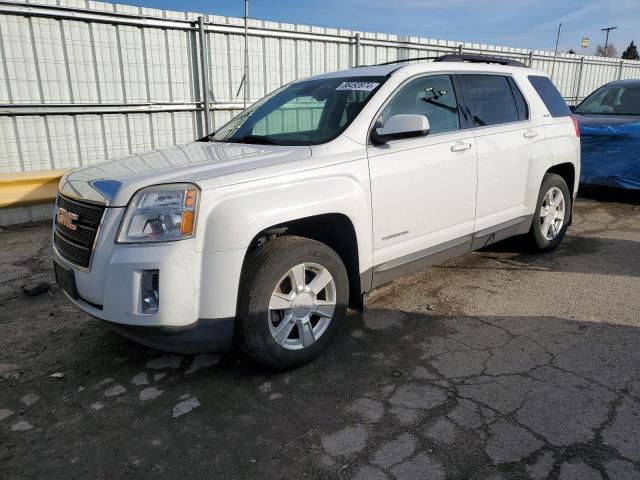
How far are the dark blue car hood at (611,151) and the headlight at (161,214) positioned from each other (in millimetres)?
7204

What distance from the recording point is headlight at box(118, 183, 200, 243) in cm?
252

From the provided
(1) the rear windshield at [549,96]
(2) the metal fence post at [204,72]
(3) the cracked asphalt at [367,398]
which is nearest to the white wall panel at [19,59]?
(2) the metal fence post at [204,72]

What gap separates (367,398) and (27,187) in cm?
589

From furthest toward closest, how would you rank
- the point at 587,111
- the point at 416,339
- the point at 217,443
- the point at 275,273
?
1. the point at 587,111
2. the point at 416,339
3. the point at 275,273
4. the point at 217,443

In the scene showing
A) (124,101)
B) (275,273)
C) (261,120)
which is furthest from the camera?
(124,101)

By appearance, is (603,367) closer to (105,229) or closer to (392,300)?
(392,300)

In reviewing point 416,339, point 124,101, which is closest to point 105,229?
point 416,339

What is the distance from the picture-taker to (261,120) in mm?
4031

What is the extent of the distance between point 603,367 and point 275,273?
2.09m

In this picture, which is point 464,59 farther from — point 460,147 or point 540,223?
point 540,223

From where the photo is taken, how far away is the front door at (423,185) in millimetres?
3357

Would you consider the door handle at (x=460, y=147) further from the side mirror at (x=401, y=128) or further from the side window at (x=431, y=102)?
the side mirror at (x=401, y=128)

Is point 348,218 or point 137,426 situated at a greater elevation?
point 348,218

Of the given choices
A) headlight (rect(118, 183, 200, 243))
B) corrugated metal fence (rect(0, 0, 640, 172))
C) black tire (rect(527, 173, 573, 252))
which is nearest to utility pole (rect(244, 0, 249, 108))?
corrugated metal fence (rect(0, 0, 640, 172))
